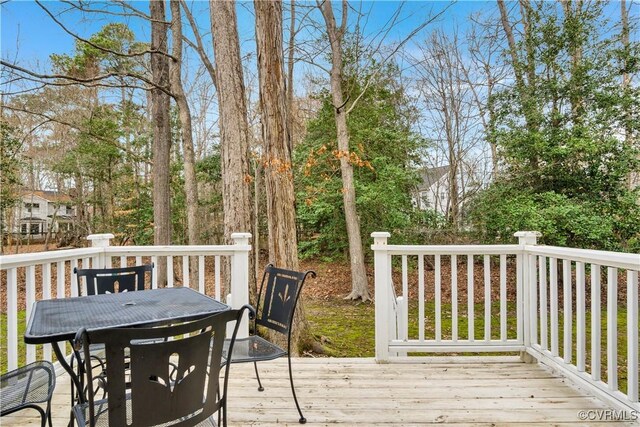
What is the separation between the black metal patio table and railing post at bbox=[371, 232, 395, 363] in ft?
4.83

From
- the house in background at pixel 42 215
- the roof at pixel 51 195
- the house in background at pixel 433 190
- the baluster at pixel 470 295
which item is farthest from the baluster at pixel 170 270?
the roof at pixel 51 195

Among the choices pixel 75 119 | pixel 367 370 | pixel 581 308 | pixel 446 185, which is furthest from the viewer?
pixel 75 119

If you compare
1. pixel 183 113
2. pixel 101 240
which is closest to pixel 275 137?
pixel 101 240

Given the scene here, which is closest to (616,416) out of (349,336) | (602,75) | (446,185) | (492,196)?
(349,336)

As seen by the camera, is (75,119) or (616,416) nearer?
(616,416)

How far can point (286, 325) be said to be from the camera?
2271 millimetres

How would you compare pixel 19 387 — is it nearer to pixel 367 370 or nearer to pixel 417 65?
pixel 367 370

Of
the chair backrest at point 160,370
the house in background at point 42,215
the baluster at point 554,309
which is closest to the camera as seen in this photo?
the chair backrest at point 160,370

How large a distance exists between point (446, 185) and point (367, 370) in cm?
724

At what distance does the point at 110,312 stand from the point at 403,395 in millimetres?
1882

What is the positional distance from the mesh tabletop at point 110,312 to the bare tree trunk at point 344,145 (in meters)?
5.87

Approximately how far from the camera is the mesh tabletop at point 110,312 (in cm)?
154

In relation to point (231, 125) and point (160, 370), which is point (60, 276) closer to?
point (160, 370)
